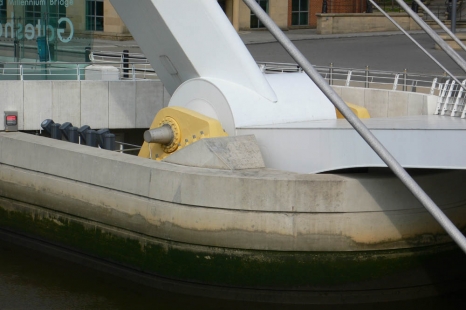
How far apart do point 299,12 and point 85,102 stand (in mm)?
30631

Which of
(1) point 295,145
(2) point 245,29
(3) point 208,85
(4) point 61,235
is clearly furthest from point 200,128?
(2) point 245,29

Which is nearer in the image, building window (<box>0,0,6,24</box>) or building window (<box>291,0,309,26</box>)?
building window (<box>0,0,6,24</box>)

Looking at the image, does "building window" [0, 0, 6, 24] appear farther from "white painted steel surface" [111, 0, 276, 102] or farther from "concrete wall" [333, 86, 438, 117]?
"concrete wall" [333, 86, 438, 117]

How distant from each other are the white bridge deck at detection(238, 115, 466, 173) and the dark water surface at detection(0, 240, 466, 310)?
2293mm

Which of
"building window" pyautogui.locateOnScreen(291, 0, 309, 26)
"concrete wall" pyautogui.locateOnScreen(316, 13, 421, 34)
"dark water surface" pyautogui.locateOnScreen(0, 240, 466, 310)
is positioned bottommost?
"dark water surface" pyautogui.locateOnScreen(0, 240, 466, 310)

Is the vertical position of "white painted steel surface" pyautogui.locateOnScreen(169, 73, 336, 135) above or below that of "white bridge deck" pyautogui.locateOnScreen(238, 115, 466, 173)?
above

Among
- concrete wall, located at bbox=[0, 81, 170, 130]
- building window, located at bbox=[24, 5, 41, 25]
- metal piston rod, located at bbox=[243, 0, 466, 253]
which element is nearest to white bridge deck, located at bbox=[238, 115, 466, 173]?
metal piston rod, located at bbox=[243, 0, 466, 253]

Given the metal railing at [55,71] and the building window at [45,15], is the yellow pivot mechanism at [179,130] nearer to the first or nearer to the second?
the metal railing at [55,71]

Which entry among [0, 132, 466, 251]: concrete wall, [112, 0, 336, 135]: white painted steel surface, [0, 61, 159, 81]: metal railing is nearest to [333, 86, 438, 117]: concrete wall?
[112, 0, 336, 135]: white painted steel surface

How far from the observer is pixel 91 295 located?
46.3 feet

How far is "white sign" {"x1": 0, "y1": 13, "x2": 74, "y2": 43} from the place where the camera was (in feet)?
69.6

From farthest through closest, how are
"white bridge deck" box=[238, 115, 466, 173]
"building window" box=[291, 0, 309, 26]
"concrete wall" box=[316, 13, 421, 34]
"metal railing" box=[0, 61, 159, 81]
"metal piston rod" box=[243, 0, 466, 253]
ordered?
"building window" box=[291, 0, 309, 26] < "concrete wall" box=[316, 13, 421, 34] < "metal railing" box=[0, 61, 159, 81] < "white bridge deck" box=[238, 115, 466, 173] < "metal piston rod" box=[243, 0, 466, 253]

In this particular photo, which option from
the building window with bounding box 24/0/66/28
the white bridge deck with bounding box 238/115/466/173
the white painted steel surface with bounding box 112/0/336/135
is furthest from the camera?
the building window with bounding box 24/0/66/28

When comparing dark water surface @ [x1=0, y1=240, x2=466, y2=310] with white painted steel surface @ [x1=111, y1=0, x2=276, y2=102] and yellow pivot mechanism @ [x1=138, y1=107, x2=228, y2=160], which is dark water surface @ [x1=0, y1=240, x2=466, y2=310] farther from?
white painted steel surface @ [x1=111, y1=0, x2=276, y2=102]
